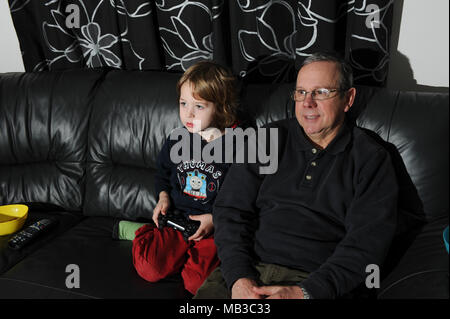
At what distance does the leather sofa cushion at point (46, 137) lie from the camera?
81.4 inches

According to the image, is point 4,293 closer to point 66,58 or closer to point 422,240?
point 66,58

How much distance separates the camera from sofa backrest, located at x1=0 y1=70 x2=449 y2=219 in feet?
6.29

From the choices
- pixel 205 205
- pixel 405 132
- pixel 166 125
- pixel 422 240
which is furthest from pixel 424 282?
pixel 166 125

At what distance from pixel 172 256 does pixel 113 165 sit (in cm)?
66

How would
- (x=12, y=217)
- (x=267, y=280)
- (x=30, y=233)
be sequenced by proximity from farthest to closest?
1. (x=12, y=217)
2. (x=30, y=233)
3. (x=267, y=280)

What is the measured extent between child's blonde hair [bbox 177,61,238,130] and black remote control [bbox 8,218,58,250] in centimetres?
84

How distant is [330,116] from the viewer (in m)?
1.42

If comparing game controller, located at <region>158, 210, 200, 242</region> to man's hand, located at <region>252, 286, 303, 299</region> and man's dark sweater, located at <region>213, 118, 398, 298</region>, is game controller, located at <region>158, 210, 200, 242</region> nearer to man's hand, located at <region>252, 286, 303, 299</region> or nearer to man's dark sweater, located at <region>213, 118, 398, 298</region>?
man's dark sweater, located at <region>213, 118, 398, 298</region>

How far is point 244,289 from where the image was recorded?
132cm

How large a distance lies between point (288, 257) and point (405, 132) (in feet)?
2.00

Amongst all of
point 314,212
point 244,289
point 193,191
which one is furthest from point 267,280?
point 193,191

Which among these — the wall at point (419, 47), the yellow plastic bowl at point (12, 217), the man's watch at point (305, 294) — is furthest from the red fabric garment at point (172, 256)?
the wall at point (419, 47)

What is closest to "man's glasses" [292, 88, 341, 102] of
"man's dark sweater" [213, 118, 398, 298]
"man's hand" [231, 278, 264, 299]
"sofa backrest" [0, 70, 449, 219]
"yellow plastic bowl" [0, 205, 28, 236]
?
"man's dark sweater" [213, 118, 398, 298]

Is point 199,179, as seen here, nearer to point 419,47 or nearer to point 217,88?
point 217,88
